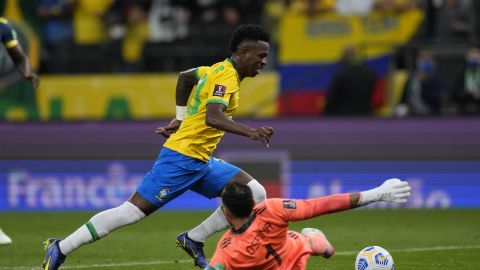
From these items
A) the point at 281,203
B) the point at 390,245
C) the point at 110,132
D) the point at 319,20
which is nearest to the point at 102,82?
the point at 110,132

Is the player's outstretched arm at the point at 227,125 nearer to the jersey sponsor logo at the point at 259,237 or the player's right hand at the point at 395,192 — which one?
the jersey sponsor logo at the point at 259,237

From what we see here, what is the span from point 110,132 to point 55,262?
9.13m

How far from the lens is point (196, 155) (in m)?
9.64

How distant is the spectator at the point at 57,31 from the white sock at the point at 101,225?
11694 mm

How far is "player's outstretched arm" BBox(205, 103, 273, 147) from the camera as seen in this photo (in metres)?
8.81

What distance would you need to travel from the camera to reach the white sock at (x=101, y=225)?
9391 mm

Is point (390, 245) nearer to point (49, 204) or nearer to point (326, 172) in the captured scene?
point (326, 172)

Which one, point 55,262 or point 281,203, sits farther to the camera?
point 55,262

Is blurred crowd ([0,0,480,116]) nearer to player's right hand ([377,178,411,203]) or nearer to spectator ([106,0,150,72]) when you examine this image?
spectator ([106,0,150,72])

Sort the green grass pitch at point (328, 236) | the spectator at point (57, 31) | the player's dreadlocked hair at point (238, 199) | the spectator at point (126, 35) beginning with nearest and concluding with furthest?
the player's dreadlocked hair at point (238, 199)
the green grass pitch at point (328, 236)
the spectator at point (126, 35)
the spectator at point (57, 31)

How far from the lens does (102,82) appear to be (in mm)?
20219

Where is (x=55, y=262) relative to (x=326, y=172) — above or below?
above

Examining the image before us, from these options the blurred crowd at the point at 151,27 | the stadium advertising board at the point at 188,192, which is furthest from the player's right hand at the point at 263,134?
the blurred crowd at the point at 151,27

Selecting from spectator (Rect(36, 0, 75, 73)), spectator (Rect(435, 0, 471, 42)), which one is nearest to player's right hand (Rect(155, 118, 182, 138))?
spectator (Rect(435, 0, 471, 42))
